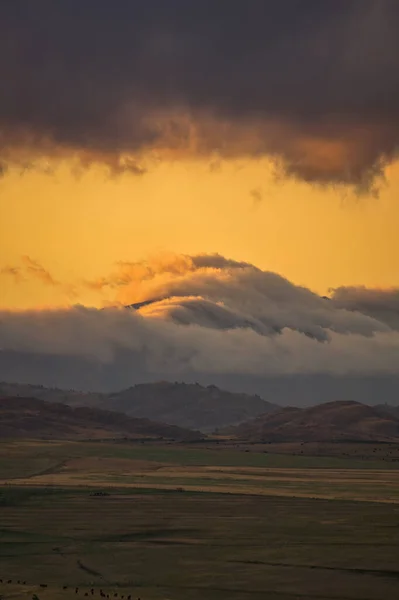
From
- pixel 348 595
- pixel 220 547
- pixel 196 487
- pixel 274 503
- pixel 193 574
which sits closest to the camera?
pixel 348 595

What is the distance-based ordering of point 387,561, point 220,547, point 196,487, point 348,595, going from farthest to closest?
point 196,487, point 220,547, point 387,561, point 348,595

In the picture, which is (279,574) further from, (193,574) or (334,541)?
(334,541)

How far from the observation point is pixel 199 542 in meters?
114

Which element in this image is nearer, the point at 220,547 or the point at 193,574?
the point at 193,574

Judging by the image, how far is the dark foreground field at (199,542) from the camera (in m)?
89.8

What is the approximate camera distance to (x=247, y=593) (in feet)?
286

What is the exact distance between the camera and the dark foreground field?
89.8m

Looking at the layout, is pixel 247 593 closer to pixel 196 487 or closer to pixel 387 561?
pixel 387 561

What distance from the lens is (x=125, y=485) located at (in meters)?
182

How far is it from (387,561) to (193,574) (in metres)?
20.6

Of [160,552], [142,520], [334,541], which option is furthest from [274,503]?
[160,552]

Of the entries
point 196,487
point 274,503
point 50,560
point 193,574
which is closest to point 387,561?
point 193,574

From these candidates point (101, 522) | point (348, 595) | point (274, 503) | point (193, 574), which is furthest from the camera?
point (274, 503)

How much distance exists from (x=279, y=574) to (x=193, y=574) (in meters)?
7.99
